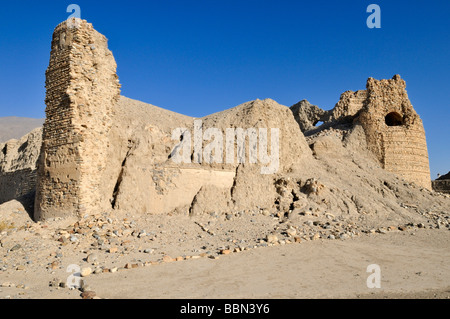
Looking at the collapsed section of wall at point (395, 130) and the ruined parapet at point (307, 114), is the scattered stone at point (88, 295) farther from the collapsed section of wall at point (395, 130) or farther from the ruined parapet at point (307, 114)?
the ruined parapet at point (307, 114)

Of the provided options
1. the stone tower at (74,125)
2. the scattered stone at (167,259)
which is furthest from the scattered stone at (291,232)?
the stone tower at (74,125)

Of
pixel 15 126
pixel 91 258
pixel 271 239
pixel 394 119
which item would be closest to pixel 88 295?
pixel 91 258

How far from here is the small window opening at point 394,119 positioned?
718 inches

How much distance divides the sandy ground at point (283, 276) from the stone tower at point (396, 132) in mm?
9837

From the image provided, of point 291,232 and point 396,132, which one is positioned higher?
point 396,132

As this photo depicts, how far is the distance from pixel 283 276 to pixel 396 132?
14.6 meters

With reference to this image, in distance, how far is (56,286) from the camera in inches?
207

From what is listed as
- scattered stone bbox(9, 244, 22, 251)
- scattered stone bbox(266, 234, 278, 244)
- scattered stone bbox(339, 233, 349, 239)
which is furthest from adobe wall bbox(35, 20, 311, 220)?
scattered stone bbox(339, 233, 349, 239)

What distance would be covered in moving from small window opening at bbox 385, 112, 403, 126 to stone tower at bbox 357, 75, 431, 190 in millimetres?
63

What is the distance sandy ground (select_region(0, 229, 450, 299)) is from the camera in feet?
16.1

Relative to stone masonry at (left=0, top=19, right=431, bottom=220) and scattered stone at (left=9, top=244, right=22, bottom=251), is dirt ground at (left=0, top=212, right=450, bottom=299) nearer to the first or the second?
scattered stone at (left=9, top=244, right=22, bottom=251)

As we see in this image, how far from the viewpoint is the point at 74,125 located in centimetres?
872

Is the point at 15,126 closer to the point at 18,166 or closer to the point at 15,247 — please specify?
the point at 18,166
